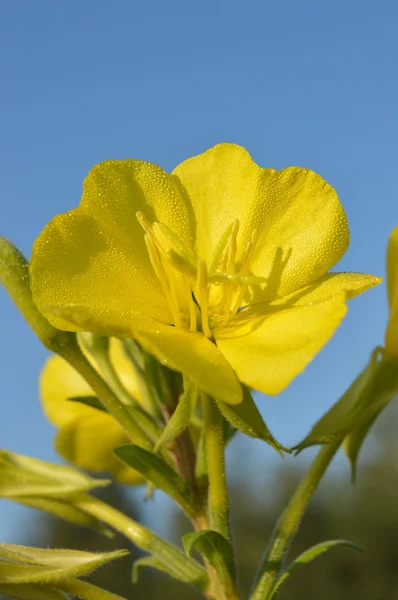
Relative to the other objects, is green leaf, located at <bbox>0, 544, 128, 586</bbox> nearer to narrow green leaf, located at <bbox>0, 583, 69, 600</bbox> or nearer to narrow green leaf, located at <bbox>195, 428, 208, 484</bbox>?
narrow green leaf, located at <bbox>0, 583, 69, 600</bbox>

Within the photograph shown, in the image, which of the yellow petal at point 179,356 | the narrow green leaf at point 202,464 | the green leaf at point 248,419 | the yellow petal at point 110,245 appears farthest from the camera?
the narrow green leaf at point 202,464

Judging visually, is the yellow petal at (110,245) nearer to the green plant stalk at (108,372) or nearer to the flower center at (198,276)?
the flower center at (198,276)

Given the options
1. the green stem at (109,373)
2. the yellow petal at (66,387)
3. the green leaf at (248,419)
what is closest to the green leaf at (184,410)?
the green leaf at (248,419)

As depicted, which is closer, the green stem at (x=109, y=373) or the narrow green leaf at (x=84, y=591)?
the narrow green leaf at (x=84, y=591)

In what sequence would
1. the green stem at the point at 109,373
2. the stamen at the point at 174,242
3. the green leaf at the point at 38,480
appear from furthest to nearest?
the green stem at the point at 109,373, the green leaf at the point at 38,480, the stamen at the point at 174,242

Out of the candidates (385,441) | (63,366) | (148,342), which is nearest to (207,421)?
(148,342)

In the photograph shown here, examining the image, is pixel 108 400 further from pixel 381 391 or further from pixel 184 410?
pixel 381 391

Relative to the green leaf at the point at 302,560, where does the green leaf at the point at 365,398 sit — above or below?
above
